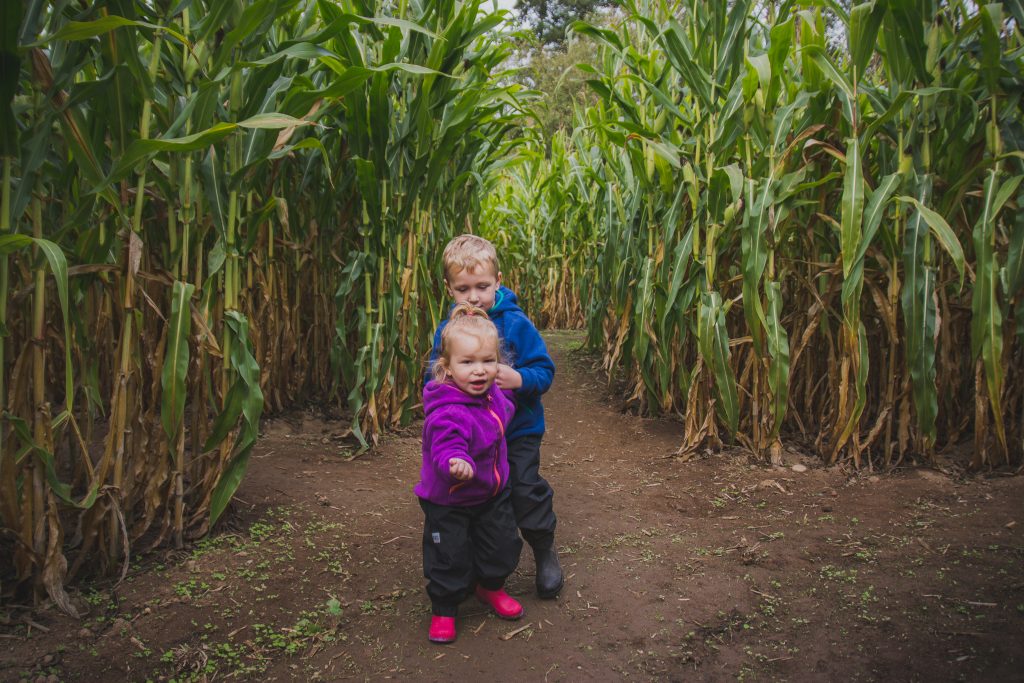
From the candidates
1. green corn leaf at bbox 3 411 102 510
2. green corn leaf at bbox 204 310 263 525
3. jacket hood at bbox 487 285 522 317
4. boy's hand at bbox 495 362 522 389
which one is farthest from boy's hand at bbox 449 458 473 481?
green corn leaf at bbox 3 411 102 510

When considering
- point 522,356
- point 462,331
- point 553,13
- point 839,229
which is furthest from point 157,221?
point 553,13

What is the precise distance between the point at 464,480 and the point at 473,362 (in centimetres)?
33

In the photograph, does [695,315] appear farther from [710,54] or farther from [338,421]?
[338,421]

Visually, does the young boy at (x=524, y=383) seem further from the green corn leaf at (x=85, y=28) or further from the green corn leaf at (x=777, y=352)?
the green corn leaf at (x=777, y=352)

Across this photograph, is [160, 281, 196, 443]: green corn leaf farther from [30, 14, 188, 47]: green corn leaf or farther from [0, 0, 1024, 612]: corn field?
[30, 14, 188, 47]: green corn leaf

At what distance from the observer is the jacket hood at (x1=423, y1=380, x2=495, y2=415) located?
6.45ft

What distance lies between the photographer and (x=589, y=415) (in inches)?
175

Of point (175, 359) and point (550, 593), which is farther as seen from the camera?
point (550, 593)

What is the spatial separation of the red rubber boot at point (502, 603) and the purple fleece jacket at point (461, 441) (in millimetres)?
339

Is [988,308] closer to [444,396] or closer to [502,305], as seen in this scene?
[502,305]

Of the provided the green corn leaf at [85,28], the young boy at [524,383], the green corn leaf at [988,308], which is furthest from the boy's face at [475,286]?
the green corn leaf at [988,308]

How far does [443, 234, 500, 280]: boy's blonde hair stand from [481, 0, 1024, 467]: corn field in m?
1.37

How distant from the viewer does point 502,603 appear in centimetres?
211

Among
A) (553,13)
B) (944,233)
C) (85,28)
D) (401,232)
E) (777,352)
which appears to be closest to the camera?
(85,28)
